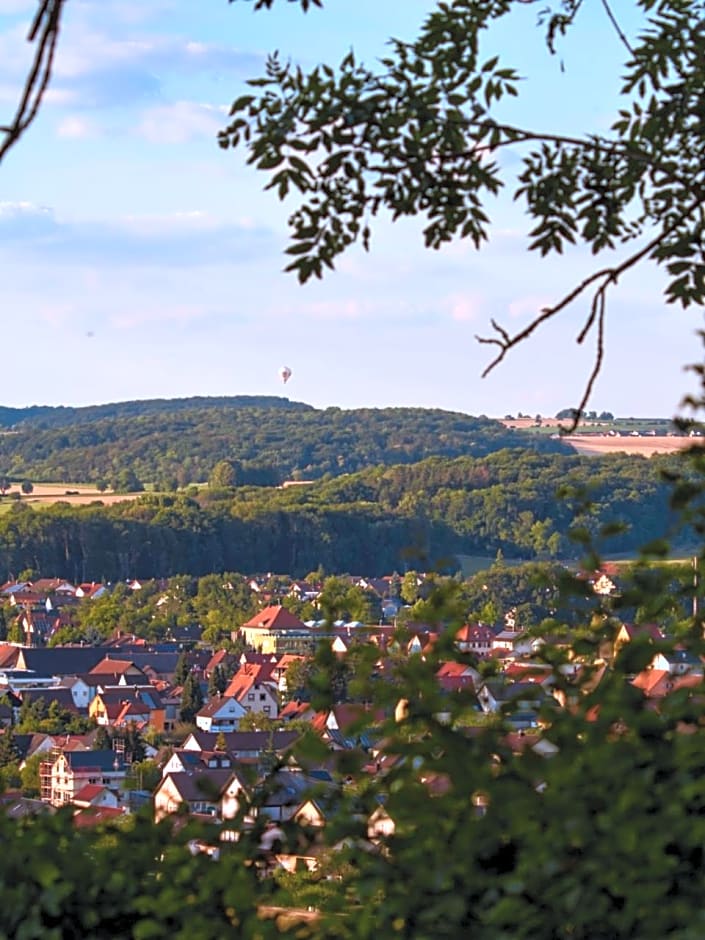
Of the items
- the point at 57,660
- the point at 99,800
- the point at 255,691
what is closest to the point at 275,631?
the point at 57,660

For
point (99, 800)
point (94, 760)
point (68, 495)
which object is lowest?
Answer: point (94, 760)

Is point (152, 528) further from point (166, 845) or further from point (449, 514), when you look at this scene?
point (166, 845)

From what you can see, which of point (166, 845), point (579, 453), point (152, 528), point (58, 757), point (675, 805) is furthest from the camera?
point (579, 453)

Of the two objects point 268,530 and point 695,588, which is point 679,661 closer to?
point 695,588

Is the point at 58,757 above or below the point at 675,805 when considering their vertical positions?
below

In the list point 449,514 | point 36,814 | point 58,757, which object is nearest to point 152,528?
point 449,514

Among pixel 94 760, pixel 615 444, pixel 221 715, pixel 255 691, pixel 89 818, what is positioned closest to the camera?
pixel 89 818
